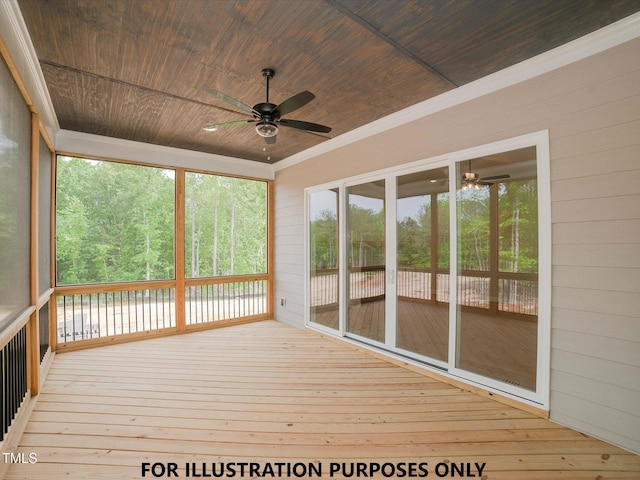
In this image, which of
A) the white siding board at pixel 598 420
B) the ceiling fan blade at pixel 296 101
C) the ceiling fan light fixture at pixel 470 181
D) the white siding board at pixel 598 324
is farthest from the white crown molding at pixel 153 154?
the white siding board at pixel 598 420

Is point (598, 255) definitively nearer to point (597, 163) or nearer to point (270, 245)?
point (597, 163)

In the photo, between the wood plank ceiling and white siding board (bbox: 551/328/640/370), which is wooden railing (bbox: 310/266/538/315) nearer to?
white siding board (bbox: 551/328/640/370)

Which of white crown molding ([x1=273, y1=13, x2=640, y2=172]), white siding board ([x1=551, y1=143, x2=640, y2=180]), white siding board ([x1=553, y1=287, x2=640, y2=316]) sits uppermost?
white crown molding ([x1=273, y1=13, x2=640, y2=172])

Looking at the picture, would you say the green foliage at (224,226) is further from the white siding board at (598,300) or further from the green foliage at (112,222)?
the white siding board at (598,300)

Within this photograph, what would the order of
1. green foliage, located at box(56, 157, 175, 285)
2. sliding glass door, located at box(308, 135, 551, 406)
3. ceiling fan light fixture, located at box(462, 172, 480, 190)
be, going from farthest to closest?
green foliage, located at box(56, 157, 175, 285), ceiling fan light fixture, located at box(462, 172, 480, 190), sliding glass door, located at box(308, 135, 551, 406)

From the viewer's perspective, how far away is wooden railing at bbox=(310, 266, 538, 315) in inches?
103

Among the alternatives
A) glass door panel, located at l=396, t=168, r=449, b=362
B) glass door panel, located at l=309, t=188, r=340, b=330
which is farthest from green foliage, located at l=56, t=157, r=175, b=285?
glass door panel, located at l=396, t=168, r=449, b=362

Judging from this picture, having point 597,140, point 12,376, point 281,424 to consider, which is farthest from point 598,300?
point 12,376

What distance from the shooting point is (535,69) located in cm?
245

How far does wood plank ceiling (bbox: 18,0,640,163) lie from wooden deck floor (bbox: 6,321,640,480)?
9.50 ft

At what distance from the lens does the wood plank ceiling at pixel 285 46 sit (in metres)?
1.93

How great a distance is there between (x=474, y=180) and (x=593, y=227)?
989mm

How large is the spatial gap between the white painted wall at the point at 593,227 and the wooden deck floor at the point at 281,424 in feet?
1.01

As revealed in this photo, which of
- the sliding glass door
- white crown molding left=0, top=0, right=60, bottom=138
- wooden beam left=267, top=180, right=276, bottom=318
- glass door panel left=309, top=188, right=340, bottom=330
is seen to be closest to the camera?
white crown molding left=0, top=0, right=60, bottom=138
